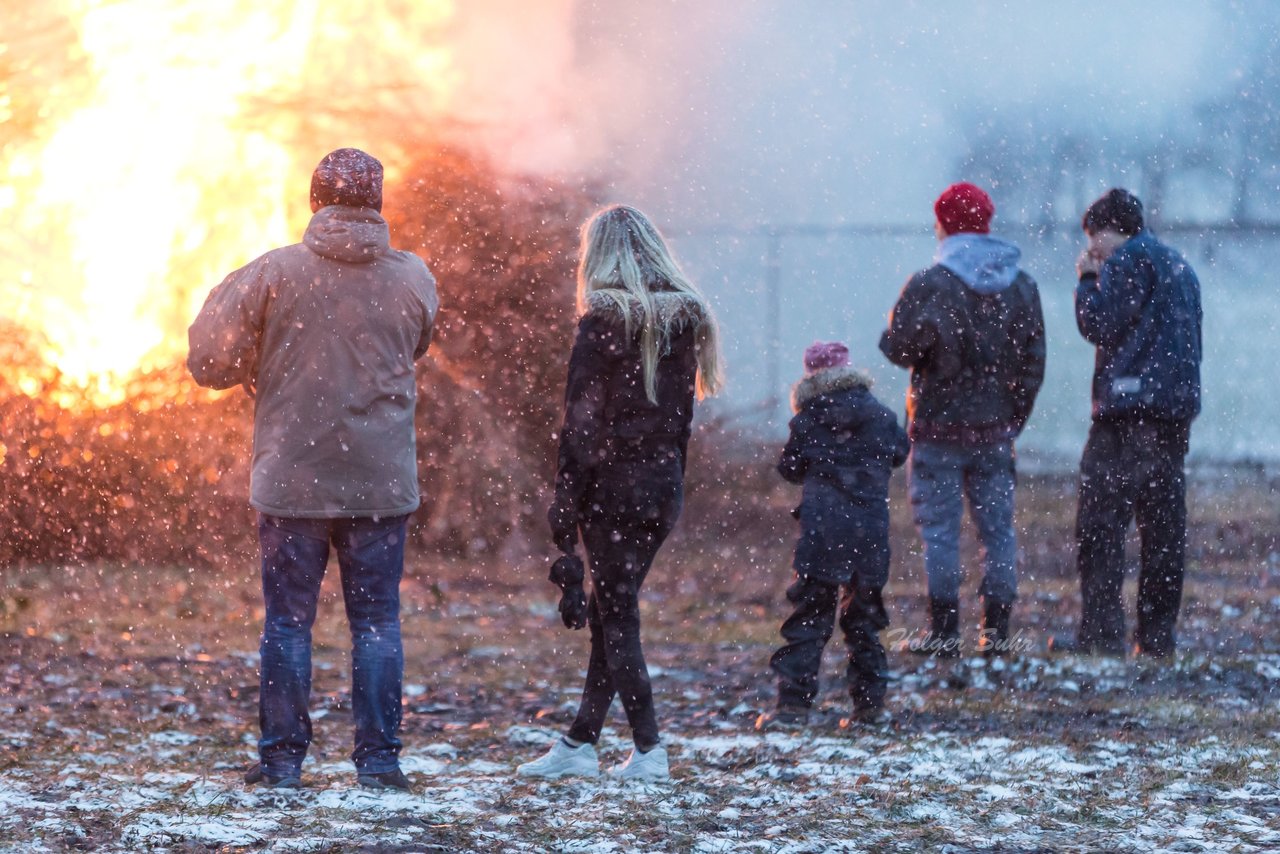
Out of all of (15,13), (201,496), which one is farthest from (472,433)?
(15,13)

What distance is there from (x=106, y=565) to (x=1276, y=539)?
7.98m

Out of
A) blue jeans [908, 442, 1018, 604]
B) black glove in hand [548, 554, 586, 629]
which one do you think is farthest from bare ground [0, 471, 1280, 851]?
black glove in hand [548, 554, 586, 629]

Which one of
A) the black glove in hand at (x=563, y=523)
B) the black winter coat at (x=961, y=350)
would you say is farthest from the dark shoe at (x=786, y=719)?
the black winter coat at (x=961, y=350)

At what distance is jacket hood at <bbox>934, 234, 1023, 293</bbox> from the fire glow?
410cm

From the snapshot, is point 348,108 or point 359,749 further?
point 348,108

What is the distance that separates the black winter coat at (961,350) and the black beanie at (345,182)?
2.59 m

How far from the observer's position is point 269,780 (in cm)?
420

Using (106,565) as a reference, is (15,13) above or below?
above

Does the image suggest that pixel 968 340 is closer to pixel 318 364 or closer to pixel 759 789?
pixel 759 789

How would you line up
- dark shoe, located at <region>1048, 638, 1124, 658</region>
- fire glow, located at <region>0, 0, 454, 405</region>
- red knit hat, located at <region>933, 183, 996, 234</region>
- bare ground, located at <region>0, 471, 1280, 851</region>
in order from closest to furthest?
bare ground, located at <region>0, 471, 1280, 851</region>
red knit hat, located at <region>933, 183, 996, 234</region>
dark shoe, located at <region>1048, 638, 1124, 658</region>
fire glow, located at <region>0, 0, 454, 405</region>

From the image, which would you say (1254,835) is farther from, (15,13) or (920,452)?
(15,13)

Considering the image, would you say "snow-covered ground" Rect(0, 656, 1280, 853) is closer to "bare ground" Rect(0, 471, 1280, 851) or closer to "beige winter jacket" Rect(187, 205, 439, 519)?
"bare ground" Rect(0, 471, 1280, 851)

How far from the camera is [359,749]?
4.25m

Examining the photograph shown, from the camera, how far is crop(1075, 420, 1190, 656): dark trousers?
6.43 m
